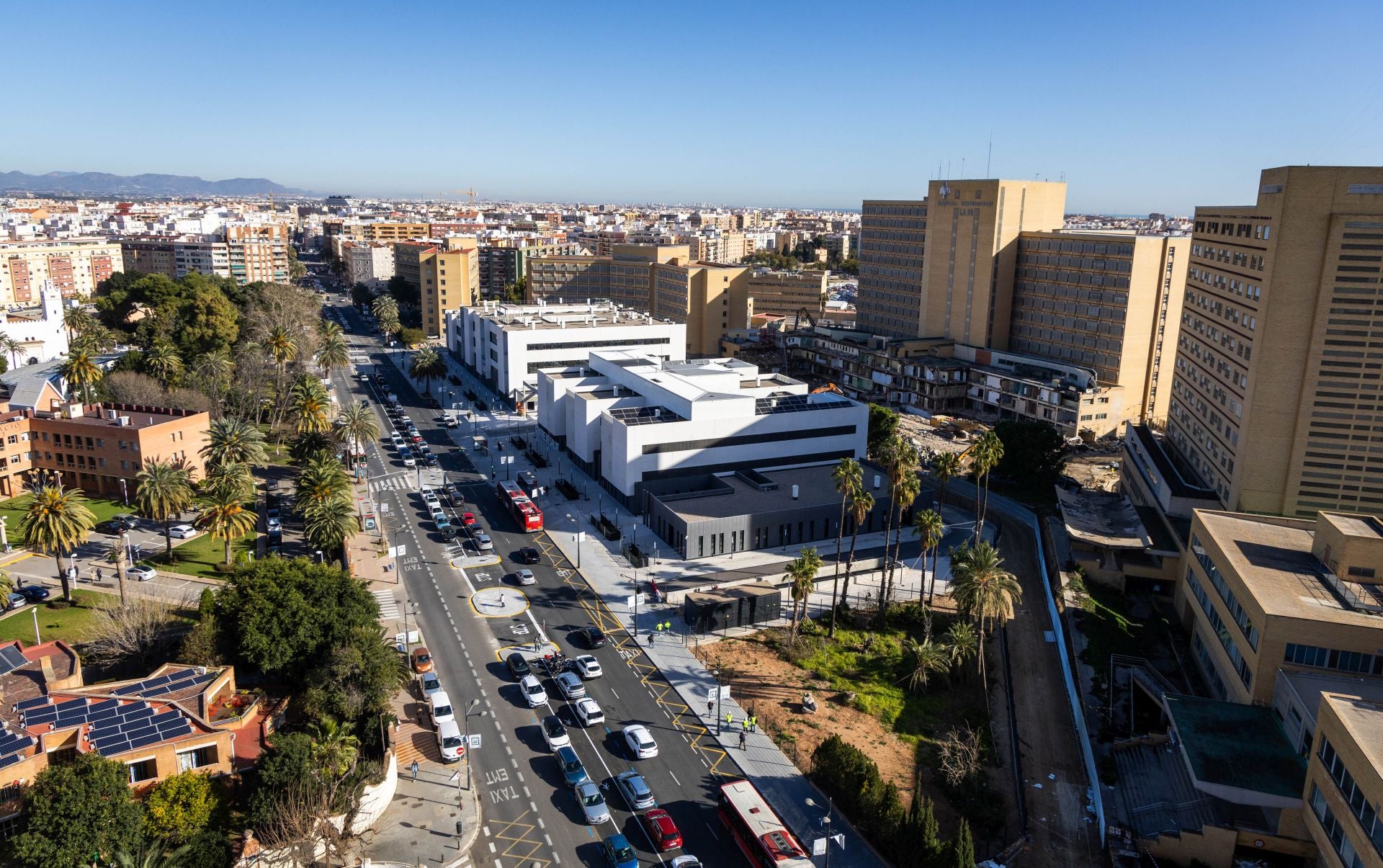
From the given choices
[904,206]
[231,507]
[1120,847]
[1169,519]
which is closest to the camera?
[1120,847]

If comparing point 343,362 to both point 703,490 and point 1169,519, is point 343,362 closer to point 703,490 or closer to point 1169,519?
point 703,490

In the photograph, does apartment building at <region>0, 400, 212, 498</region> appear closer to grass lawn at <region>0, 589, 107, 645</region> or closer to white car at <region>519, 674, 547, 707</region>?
grass lawn at <region>0, 589, 107, 645</region>

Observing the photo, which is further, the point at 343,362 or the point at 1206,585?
the point at 343,362

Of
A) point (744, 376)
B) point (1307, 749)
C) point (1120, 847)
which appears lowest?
point (1120, 847)

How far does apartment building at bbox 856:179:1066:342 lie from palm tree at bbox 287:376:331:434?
92.9 meters

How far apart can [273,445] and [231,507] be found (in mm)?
37694

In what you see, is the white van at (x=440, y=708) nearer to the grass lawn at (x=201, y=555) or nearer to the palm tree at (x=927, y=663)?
the grass lawn at (x=201, y=555)

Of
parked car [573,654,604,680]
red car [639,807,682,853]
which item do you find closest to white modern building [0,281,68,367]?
parked car [573,654,604,680]

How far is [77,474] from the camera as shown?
85188 millimetres

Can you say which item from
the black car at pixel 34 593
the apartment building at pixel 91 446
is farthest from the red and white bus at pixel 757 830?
the apartment building at pixel 91 446

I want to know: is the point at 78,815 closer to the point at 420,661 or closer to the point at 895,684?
the point at 420,661

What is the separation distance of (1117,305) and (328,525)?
10228cm

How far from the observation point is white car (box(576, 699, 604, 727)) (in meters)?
51.8

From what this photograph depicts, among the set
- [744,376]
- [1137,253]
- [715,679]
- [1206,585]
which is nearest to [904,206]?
[1137,253]
